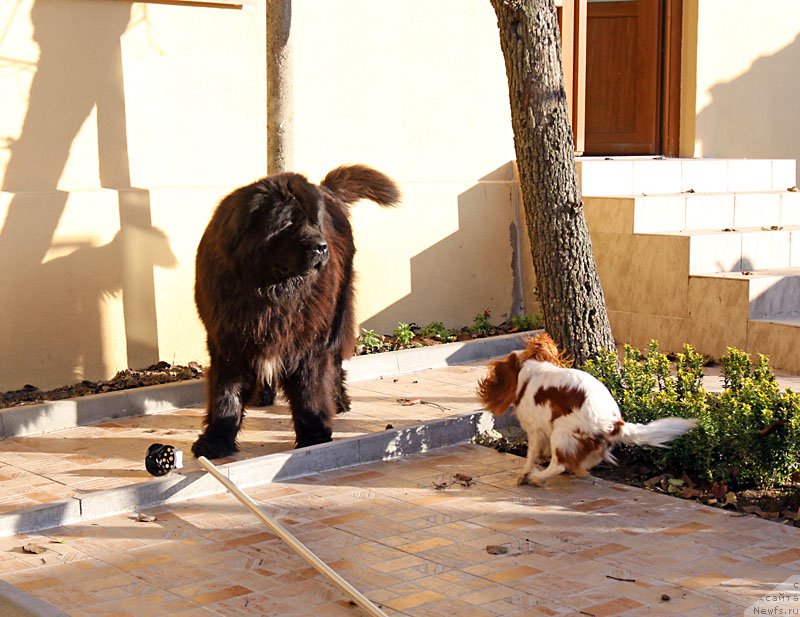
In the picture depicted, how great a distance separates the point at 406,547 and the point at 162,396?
9.66ft

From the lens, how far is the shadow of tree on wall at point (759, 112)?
11.3 m

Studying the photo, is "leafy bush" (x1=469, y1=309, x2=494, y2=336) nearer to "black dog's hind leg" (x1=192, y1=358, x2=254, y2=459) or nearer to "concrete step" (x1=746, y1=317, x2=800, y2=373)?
"concrete step" (x1=746, y1=317, x2=800, y2=373)

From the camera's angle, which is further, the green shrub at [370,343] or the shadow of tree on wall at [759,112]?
the shadow of tree on wall at [759,112]

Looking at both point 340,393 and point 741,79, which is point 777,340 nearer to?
point 340,393

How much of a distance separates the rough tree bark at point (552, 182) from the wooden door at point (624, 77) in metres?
5.43

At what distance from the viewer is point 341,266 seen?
618cm

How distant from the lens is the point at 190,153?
7.88m

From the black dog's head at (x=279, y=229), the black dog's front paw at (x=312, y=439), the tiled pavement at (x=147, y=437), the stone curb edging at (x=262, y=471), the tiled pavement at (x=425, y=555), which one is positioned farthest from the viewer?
the black dog's front paw at (x=312, y=439)

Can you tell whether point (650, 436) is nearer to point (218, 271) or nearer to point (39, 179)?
point (218, 271)

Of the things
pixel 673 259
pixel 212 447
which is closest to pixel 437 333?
pixel 673 259

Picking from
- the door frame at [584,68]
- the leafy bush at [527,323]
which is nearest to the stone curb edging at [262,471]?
the leafy bush at [527,323]

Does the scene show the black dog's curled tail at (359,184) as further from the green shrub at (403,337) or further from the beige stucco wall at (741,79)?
the beige stucco wall at (741,79)

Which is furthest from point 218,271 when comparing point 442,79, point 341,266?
point 442,79

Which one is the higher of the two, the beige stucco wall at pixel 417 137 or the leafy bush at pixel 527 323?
the beige stucco wall at pixel 417 137
